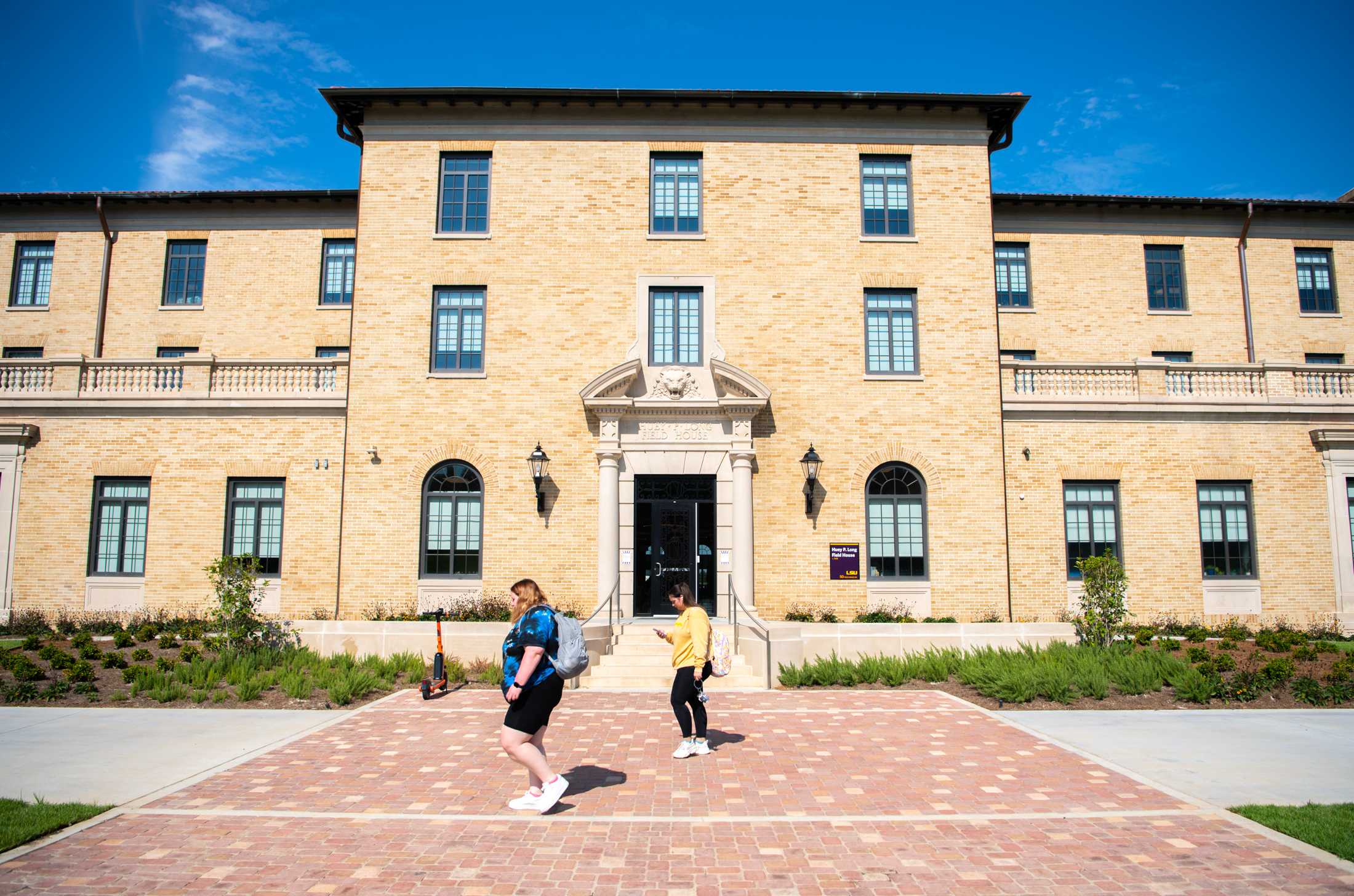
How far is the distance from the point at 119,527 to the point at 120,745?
36.1 feet

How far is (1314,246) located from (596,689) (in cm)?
2389

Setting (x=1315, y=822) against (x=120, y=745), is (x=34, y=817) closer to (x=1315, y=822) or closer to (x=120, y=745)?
(x=120, y=745)

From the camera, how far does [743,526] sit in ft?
59.0

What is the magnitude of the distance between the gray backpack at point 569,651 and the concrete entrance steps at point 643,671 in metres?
7.09

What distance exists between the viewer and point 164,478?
18734mm

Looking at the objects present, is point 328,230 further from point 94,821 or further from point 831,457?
point 94,821

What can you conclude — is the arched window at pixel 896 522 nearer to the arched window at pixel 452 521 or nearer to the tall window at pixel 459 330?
the arched window at pixel 452 521

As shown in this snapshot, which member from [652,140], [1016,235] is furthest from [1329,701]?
[652,140]

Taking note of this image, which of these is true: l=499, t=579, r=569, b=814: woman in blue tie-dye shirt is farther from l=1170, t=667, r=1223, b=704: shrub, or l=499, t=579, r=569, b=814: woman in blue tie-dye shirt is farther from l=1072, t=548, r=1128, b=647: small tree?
l=1072, t=548, r=1128, b=647: small tree

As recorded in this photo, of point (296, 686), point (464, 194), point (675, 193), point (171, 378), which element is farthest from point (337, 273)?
point (296, 686)

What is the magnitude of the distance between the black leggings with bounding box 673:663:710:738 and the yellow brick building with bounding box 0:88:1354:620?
27.9 ft

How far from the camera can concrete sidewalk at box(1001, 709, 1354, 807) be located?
7973 millimetres

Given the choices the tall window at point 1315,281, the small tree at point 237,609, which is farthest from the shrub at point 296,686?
the tall window at point 1315,281

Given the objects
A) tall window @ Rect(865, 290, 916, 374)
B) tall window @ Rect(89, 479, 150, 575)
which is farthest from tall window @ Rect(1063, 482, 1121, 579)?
tall window @ Rect(89, 479, 150, 575)
